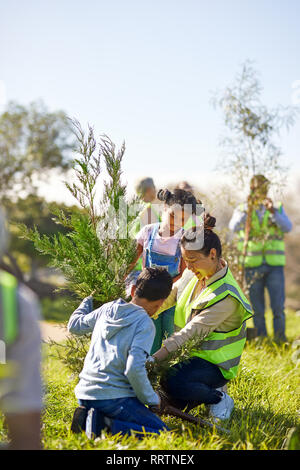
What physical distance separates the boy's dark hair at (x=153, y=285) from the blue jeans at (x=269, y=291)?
3.87 metres

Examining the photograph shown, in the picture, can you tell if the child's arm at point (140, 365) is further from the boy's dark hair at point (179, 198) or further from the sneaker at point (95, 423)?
the boy's dark hair at point (179, 198)

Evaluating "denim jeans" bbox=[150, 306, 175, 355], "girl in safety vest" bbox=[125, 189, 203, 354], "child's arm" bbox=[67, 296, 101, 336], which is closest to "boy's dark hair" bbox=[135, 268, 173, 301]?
"child's arm" bbox=[67, 296, 101, 336]

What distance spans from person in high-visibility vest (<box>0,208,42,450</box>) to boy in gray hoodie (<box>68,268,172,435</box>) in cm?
102

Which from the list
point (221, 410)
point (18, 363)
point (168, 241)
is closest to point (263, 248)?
point (168, 241)

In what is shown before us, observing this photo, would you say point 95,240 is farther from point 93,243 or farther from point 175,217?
point 175,217

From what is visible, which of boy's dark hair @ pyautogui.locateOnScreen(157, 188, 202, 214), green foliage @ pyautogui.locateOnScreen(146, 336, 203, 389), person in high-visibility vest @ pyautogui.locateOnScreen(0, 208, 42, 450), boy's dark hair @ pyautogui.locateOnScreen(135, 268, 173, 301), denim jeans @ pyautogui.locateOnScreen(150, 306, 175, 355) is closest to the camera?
person in high-visibility vest @ pyautogui.locateOnScreen(0, 208, 42, 450)

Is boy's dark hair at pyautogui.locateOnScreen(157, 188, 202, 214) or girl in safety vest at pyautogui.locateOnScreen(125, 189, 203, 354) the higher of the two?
boy's dark hair at pyautogui.locateOnScreen(157, 188, 202, 214)

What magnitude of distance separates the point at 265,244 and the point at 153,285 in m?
3.98

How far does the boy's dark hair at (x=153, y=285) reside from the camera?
312cm

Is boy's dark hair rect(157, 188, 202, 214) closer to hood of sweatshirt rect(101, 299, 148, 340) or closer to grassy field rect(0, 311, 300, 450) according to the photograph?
hood of sweatshirt rect(101, 299, 148, 340)

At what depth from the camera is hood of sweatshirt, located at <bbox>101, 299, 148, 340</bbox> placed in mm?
2967

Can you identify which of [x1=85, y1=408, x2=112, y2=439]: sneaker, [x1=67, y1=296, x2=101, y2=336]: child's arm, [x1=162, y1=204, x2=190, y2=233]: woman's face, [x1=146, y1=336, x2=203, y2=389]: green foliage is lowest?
[x1=85, y1=408, x2=112, y2=439]: sneaker

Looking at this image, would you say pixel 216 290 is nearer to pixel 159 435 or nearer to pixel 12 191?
pixel 159 435

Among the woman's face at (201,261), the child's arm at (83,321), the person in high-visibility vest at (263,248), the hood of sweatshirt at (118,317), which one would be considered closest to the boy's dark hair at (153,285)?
the hood of sweatshirt at (118,317)
